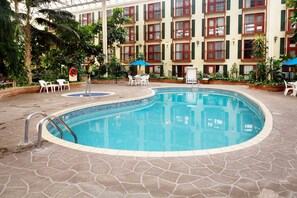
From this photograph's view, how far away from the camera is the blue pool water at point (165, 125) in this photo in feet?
19.7

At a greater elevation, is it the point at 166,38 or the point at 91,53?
the point at 166,38

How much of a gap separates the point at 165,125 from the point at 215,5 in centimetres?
1806

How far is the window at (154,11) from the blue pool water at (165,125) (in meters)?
15.8

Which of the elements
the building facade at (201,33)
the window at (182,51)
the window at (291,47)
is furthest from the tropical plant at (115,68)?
the window at (291,47)

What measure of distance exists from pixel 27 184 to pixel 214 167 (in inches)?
94.7

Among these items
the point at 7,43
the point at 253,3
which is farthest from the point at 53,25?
the point at 253,3

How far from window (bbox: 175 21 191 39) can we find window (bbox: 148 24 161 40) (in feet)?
6.22

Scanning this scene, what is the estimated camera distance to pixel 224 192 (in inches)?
109

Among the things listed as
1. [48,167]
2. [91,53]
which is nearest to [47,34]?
[91,53]

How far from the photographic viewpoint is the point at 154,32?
25.3 metres

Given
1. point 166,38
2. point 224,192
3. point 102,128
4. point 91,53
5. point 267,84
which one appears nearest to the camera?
point 224,192

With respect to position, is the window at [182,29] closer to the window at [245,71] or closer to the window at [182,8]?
the window at [182,8]

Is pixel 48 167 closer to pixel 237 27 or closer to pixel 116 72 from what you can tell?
pixel 116 72

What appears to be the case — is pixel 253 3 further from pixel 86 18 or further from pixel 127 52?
pixel 86 18
